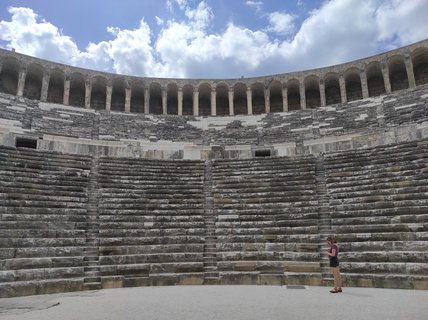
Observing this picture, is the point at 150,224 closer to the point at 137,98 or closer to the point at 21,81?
the point at 21,81

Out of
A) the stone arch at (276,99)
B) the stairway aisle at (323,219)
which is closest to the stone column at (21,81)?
the stone arch at (276,99)

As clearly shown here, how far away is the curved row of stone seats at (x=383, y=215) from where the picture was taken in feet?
30.3

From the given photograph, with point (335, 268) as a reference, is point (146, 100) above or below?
above

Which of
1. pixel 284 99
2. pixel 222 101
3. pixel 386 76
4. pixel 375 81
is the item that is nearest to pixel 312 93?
pixel 284 99

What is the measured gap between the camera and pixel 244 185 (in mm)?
14914

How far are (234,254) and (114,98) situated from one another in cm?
1779

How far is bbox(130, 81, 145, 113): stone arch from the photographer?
83.8 ft

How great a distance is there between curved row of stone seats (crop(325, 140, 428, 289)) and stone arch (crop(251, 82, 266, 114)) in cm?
1159

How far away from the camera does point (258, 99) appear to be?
87.5 ft

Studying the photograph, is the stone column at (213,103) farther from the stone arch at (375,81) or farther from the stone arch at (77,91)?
the stone arch at (375,81)

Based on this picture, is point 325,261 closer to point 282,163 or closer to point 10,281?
point 282,163

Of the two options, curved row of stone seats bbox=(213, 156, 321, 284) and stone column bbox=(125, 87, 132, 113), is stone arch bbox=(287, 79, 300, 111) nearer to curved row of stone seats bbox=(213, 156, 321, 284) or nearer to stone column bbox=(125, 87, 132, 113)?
curved row of stone seats bbox=(213, 156, 321, 284)

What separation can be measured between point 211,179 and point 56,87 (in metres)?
→ 14.4

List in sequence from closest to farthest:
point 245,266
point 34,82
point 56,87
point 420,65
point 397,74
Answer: point 245,266 < point 420,65 < point 397,74 < point 34,82 < point 56,87
